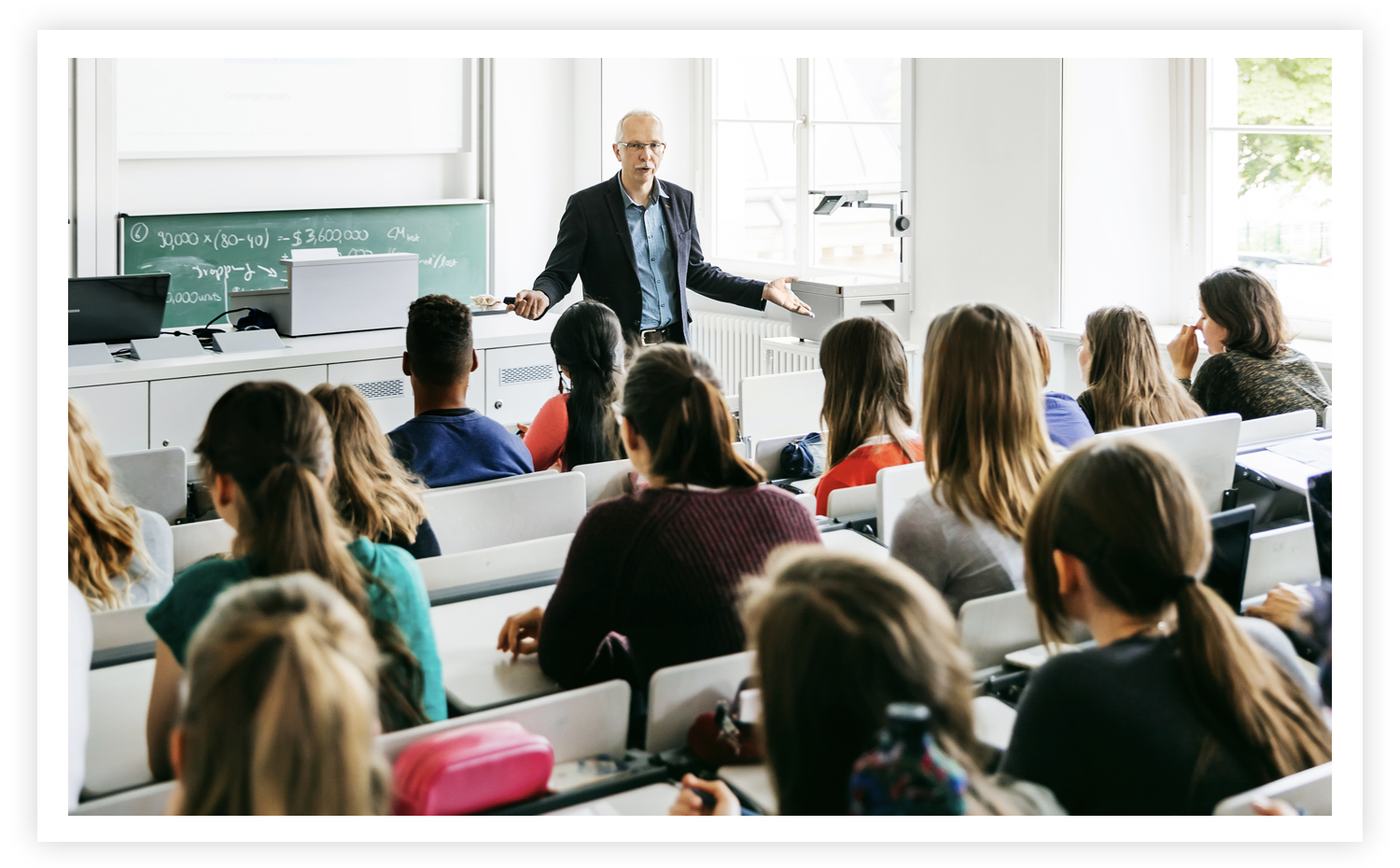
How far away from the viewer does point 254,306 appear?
4.85 meters

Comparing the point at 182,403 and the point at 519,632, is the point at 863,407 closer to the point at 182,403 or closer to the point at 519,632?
the point at 519,632

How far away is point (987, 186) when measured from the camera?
196 inches

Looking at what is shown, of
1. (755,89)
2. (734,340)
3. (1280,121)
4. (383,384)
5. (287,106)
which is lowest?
(383,384)

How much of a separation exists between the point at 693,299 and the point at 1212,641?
5491mm

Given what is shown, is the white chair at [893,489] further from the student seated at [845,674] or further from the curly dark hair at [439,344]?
the student seated at [845,674]

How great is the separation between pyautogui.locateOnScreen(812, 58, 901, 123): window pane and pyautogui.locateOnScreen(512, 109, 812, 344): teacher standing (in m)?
1.65

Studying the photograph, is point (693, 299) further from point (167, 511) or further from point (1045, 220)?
point (167, 511)

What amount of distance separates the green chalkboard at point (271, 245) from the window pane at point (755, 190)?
1237mm

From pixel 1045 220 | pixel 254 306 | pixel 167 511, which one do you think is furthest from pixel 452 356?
pixel 1045 220

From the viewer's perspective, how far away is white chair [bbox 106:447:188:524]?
8.82 feet

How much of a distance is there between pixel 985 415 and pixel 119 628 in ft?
4.46

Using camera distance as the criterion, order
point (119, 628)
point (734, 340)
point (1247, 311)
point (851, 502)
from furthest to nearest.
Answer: point (734, 340) → point (1247, 311) → point (851, 502) → point (119, 628)

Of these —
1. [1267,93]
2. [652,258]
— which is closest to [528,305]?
[652,258]
